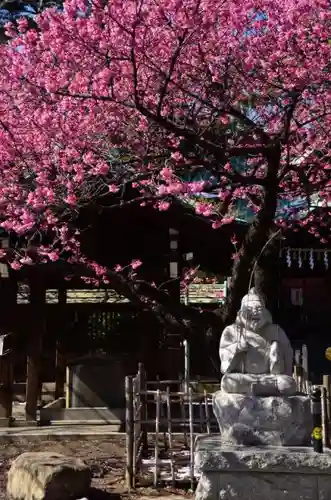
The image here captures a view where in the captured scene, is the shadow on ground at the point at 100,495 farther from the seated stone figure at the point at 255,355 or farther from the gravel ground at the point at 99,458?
the seated stone figure at the point at 255,355

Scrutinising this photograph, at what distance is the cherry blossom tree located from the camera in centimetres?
838

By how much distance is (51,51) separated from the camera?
9.09 metres

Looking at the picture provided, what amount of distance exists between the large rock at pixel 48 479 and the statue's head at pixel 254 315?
9.16 ft

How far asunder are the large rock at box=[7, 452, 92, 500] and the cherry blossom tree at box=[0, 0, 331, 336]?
2872 millimetres

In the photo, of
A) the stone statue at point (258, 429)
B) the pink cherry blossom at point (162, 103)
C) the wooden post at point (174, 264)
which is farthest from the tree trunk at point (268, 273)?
the wooden post at point (174, 264)

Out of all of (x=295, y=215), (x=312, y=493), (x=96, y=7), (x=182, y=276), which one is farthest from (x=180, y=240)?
(x=312, y=493)

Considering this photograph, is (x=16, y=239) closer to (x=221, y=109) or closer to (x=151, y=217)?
(x=151, y=217)

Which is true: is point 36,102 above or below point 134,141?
above

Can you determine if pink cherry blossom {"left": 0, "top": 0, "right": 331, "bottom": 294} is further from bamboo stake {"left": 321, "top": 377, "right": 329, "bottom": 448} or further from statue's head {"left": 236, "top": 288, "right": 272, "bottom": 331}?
bamboo stake {"left": 321, "top": 377, "right": 329, "bottom": 448}

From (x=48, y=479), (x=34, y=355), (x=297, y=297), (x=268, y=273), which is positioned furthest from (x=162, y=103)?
(x=297, y=297)

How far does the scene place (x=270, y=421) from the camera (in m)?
6.67

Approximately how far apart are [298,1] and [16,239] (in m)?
7.02

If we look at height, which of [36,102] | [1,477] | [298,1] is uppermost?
[298,1]

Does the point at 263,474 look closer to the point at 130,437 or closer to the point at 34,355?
the point at 130,437
